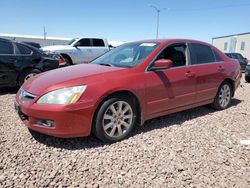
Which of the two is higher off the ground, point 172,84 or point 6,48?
point 6,48

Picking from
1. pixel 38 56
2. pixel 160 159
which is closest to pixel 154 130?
pixel 160 159

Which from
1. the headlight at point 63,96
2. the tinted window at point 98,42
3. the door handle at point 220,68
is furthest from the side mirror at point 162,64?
the tinted window at point 98,42

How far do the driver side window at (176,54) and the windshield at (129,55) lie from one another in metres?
0.22

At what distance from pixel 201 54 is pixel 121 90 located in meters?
2.26

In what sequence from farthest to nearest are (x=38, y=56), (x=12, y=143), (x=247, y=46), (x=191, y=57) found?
(x=247, y=46)
(x=38, y=56)
(x=191, y=57)
(x=12, y=143)

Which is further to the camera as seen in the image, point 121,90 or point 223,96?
point 223,96

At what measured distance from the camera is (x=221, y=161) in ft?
9.95

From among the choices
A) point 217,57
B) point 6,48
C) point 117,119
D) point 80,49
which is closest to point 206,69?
point 217,57

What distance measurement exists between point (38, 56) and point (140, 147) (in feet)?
15.5

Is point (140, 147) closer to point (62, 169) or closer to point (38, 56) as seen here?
point (62, 169)

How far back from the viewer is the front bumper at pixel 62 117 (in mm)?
2994

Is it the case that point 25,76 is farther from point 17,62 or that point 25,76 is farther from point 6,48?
point 6,48

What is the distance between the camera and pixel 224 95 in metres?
5.33

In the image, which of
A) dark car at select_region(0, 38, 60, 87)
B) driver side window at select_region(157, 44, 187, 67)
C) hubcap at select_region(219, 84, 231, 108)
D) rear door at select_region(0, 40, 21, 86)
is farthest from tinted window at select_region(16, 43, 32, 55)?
hubcap at select_region(219, 84, 231, 108)
